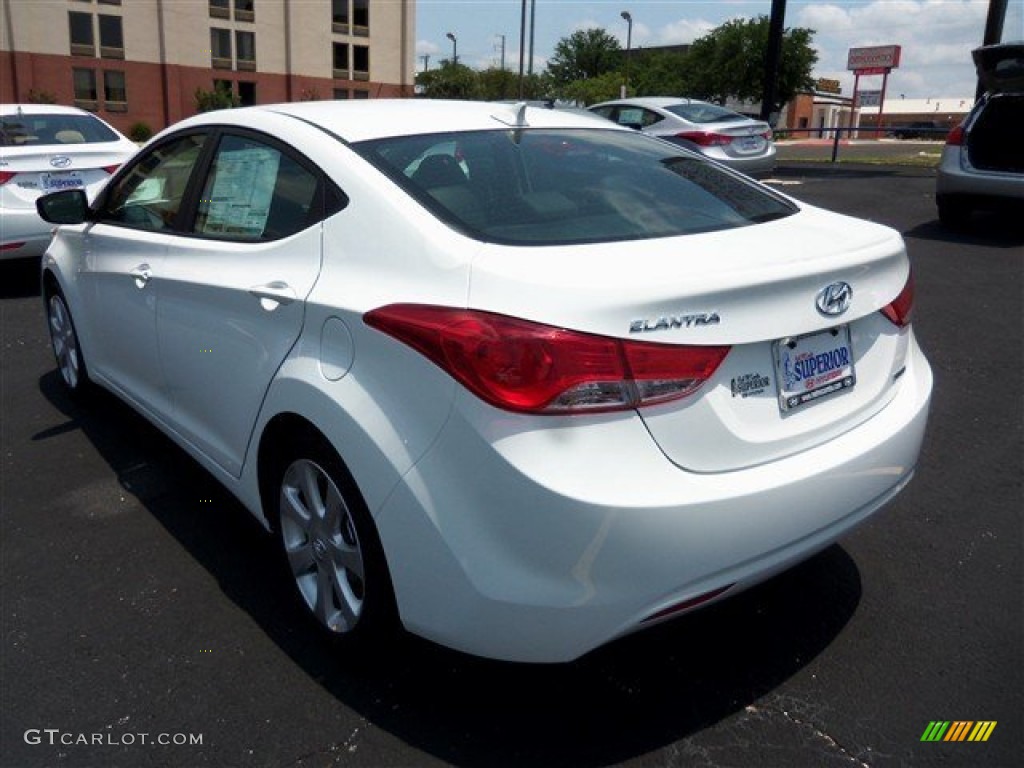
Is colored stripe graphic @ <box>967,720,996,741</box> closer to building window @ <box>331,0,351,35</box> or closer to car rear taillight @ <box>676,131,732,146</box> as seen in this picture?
car rear taillight @ <box>676,131,732,146</box>

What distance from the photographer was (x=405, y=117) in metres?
3.16

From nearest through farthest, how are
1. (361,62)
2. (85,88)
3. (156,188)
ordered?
1. (156,188)
2. (85,88)
3. (361,62)

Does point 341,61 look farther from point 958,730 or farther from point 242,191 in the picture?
point 958,730

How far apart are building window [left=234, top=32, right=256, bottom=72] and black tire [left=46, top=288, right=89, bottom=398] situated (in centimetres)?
5283

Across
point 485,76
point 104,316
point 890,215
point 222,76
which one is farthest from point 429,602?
point 485,76

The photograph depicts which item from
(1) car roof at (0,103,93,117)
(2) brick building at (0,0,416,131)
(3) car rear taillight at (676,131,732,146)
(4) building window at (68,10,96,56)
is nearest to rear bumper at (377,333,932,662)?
(1) car roof at (0,103,93,117)

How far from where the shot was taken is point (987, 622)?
117 inches

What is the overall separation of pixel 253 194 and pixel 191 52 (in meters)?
53.7

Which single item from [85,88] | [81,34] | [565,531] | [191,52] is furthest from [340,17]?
[565,531]

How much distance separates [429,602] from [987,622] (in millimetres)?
1894

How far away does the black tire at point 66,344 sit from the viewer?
4889 mm

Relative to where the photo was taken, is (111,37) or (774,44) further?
(111,37)

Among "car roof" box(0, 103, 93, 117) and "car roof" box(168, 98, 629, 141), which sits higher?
"car roof" box(168, 98, 629, 141)

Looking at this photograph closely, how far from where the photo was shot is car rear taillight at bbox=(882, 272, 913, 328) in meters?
2.72
